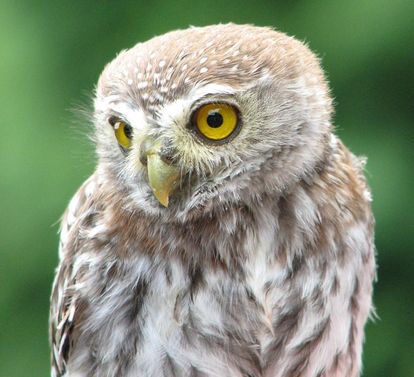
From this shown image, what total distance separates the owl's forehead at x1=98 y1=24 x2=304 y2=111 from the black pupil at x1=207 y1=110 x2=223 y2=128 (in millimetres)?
74

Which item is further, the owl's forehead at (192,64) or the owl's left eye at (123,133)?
the owl's left eye at (123,133)

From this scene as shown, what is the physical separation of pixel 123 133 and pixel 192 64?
0.95 feet

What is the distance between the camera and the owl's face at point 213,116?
239 centimetres

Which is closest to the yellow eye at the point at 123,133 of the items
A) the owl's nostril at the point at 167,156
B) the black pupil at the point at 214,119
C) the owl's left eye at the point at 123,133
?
the owl's left eye at the point at 123,133

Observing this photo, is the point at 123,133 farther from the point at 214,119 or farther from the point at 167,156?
the point at 214,119

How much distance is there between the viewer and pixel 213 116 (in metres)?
2.38

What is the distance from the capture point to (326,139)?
8.52ft

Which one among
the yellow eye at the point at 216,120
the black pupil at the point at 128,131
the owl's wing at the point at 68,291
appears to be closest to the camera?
the yellow eye at the point at 216,120

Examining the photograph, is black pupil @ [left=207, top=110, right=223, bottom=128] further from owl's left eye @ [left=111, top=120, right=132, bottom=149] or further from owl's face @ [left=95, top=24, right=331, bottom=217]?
owl's left eye @ [left=111, top=120, right=132, bottom=149]

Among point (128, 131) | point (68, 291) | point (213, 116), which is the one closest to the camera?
point (213, 116)

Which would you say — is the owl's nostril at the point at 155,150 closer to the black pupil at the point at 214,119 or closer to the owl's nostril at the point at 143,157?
the owl's nostril at the point at 143,157

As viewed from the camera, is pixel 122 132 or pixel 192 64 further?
pixel 122 132

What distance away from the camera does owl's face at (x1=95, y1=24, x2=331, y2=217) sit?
2395mm

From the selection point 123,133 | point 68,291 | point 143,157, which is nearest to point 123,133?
point 123,133
